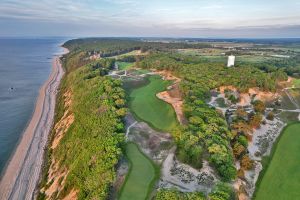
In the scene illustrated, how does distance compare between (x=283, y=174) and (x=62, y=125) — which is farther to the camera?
(x=62, y=125)

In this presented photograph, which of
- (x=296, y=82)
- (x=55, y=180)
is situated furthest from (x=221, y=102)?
(x=55, y=180)

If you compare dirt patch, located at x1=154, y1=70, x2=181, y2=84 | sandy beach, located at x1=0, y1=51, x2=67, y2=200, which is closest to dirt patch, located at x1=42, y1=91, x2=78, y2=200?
sandy beach, located at x1=0, y1=51, x2=67, y2=200

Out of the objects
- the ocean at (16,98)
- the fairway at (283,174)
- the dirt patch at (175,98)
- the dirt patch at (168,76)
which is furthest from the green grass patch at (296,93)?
the ocean at (16,98)

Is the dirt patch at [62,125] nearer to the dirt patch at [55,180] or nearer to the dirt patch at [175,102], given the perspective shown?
the dirt patch at [55,180]

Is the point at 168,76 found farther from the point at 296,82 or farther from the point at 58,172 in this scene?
the point at 58,172

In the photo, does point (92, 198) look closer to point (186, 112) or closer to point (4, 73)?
point (186, 112)

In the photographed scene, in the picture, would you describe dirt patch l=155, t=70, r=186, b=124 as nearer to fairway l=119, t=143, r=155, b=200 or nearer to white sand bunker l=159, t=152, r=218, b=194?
fairway l=119, t=143, r=155, b=200

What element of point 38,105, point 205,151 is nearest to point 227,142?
point 205,151
